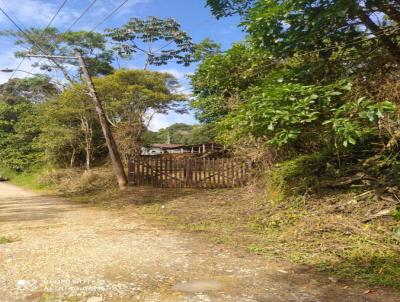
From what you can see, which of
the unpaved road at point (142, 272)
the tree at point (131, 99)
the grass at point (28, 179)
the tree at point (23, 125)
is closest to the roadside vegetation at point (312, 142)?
the unpaved road at point (142, 272)

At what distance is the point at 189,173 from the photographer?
1566 cm

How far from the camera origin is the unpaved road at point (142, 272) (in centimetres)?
412

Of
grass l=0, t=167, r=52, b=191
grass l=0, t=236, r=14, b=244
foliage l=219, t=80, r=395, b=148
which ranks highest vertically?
foliage l=219, t=80, r=395, b=148

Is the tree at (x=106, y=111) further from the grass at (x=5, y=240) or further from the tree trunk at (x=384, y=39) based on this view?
the tree trunk at (x=384, y=39)

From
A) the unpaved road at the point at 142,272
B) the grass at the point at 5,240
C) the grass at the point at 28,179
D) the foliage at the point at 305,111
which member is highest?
the foliage at the point at 305,111

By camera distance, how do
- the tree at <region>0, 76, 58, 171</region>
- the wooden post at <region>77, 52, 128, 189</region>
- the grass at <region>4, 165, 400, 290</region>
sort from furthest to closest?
the tree at <region>0, 76, 58, 171</region> → the wooden post at <region>77, 52, 128, 189</region> → the grass at <region>4, 165, 400, 290</region>

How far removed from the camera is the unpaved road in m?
4.12

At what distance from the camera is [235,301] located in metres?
3.93

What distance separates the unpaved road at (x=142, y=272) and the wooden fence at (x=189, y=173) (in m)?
7.58

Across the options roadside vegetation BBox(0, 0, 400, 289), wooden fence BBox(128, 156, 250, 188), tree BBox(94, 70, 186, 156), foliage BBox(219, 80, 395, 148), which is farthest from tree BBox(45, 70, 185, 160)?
foliage BBox(219, 80, 395, 148)

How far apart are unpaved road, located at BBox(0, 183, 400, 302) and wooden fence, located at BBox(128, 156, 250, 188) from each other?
24.9 feet

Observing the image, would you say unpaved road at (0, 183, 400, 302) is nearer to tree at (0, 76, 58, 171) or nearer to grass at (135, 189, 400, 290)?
grass at (135, 189, 400, 290)

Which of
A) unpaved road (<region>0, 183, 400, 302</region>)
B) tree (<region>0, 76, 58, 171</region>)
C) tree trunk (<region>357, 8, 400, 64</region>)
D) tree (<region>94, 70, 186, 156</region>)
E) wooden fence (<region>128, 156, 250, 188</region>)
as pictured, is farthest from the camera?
tree (<region>0, 76, 58, 171</region>)

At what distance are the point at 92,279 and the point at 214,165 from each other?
10830 mm
